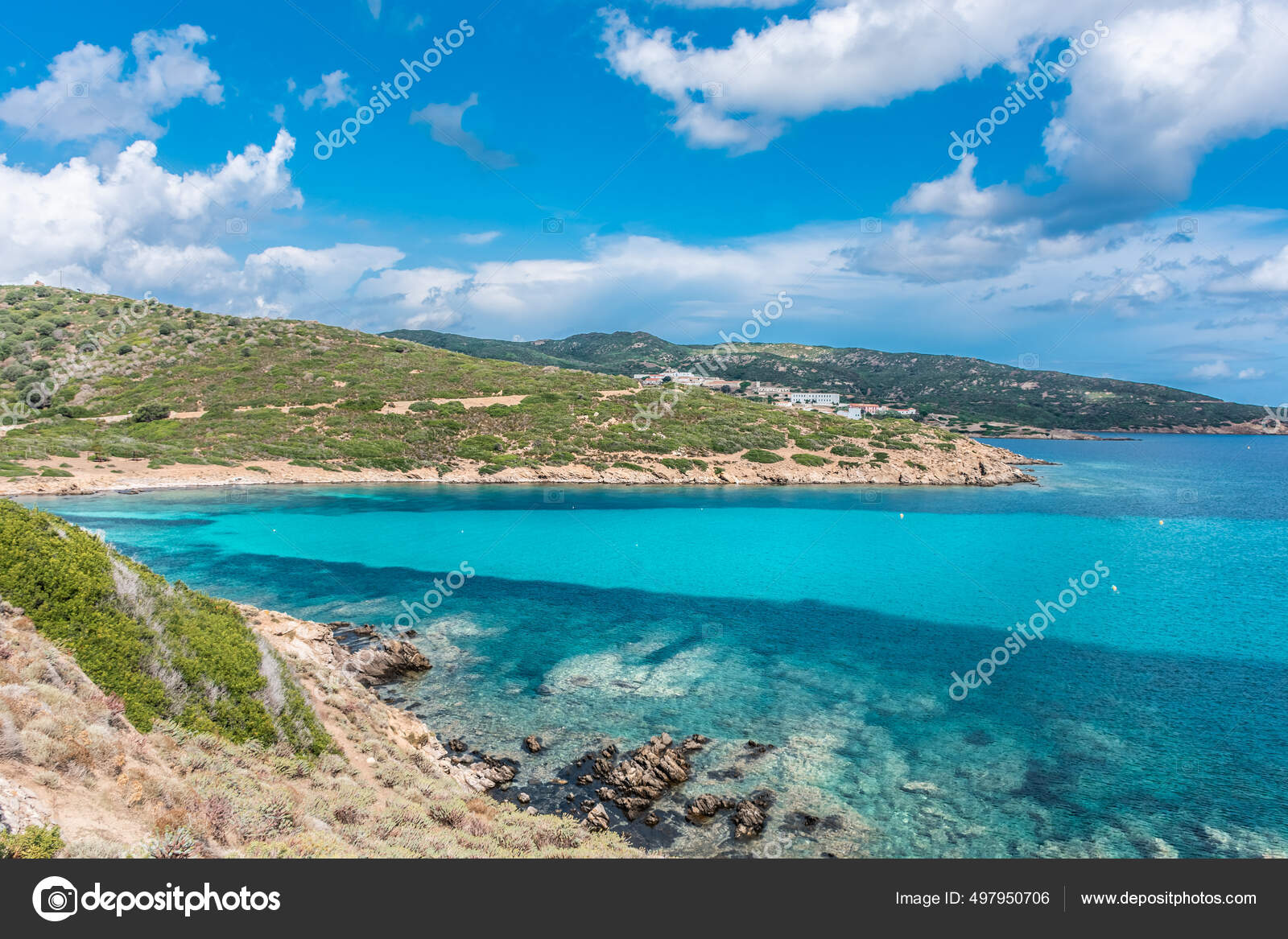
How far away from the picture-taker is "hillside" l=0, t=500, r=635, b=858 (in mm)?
6492

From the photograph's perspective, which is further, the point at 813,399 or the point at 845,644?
the point at 813,399

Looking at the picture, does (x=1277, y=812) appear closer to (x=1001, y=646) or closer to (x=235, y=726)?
(x=1001, y=646)

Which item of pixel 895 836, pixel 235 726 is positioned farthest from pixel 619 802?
pixel 235 726

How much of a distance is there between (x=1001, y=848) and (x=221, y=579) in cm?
2961

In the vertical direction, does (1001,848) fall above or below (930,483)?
below

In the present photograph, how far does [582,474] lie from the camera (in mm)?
62750

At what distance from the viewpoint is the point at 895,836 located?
1207 cm

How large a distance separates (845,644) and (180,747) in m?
19.1

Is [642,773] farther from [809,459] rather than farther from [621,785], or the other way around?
[809,459]

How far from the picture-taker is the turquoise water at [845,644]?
515 inches

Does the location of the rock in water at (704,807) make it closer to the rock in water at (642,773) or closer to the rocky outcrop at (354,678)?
the rock in water at (642,773)

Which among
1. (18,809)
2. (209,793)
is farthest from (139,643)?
(18,809)

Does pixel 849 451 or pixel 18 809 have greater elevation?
pixel 849 451
